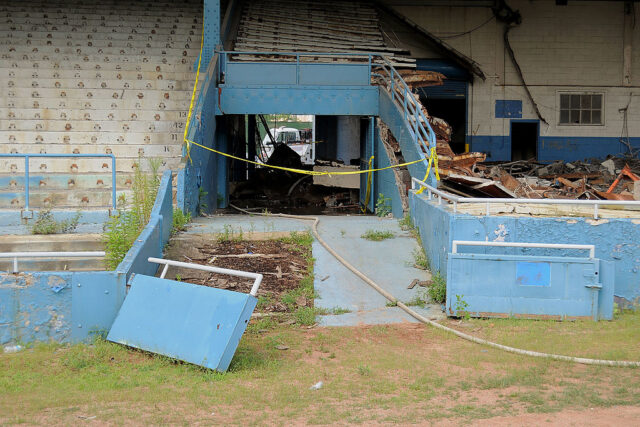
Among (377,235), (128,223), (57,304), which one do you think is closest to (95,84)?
(128,223)

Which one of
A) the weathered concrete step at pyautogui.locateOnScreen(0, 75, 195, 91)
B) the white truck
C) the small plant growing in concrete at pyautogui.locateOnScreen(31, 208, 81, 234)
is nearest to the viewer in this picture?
the small plant growing in concrete at pyautogui.locateOnScreen(31, 208, 81, 234)

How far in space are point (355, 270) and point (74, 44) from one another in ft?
37.9

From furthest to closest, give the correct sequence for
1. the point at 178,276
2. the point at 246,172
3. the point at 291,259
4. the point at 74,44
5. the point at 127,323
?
1. the point at 246,172
2. the point at 74,44
3. the point at 291,259
4. the point at 178,276
5. the point at 127,323

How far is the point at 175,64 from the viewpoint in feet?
60.3

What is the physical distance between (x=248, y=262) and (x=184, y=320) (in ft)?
11.9

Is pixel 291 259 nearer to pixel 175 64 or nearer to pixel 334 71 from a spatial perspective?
pixel 334 71

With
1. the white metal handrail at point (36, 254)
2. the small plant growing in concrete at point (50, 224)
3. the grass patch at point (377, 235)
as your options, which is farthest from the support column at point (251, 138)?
the white metal handrail at point (36, 254)

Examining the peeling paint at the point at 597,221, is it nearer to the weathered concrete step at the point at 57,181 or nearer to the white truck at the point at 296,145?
the weathered concrete step at the point at 57,181

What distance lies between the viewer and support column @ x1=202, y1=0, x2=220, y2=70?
1753 cm

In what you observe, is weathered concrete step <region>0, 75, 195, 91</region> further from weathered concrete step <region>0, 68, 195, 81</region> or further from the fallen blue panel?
the fallen blue panel

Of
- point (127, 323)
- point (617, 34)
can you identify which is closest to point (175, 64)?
point (127, 323)

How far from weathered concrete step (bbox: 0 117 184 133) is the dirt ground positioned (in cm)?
477

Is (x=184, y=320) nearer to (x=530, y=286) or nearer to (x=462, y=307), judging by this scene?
(x=462, y=307)

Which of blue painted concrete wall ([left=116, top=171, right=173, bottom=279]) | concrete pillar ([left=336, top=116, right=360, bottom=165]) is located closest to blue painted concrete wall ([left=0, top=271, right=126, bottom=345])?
blue painted concrete wall ([left=116, top=171, right=173, bottom=279])
